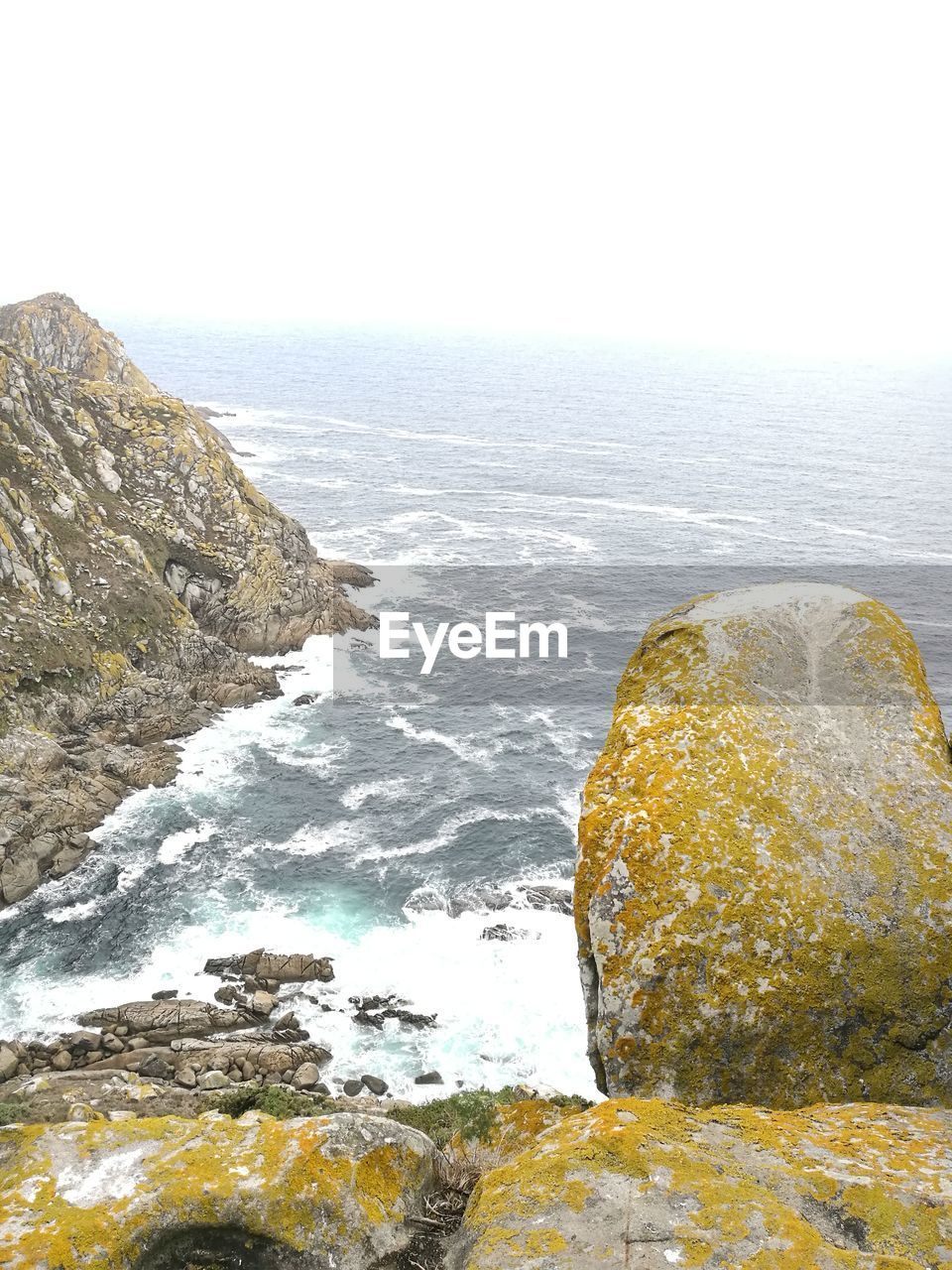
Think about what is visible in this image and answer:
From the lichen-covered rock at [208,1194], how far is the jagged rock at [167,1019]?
83.9 ft

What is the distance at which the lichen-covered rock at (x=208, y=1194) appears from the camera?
7.97 m

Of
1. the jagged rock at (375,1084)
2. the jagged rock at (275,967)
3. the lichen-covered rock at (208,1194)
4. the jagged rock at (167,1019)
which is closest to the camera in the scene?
the lichen-covered rock at (208,1194)

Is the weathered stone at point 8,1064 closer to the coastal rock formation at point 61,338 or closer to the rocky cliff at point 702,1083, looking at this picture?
the rocky cliff at point 702,1083

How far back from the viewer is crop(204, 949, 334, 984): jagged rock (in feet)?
117

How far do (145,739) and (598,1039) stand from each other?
47425mm

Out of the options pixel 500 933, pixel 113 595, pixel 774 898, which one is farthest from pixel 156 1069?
pixel 113 595

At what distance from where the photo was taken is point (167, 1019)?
32.5 meters

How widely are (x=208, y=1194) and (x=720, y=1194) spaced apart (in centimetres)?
507

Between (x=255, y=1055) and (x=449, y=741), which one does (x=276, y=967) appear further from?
(x=449, y=741)

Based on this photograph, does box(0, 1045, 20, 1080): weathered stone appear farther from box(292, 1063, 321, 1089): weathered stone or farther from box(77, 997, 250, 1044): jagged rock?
box(292, 1063, 321, 1089): weathered stone

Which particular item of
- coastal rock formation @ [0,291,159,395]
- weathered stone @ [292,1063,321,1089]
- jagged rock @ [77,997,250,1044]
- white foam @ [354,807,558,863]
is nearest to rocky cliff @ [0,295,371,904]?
jagged rock @ [77,997,250,1044]

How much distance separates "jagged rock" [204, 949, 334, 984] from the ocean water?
72 centimetres

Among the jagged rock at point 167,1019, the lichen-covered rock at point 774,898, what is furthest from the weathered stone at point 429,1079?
the lichen-covered rock at point 774,898

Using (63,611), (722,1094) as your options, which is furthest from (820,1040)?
(63,611)
